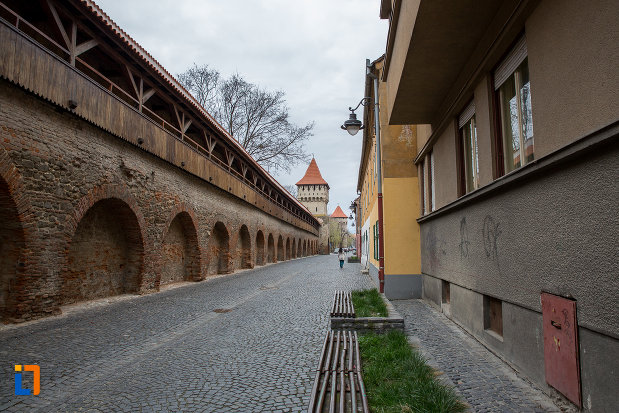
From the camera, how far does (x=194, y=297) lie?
10992mm

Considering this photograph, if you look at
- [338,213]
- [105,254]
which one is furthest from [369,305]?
[338,213]

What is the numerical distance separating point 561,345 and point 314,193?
7836 centimetres

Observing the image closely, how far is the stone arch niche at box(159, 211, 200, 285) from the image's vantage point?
13836mm

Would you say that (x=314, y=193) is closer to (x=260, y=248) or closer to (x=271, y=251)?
(x=271, y=251)

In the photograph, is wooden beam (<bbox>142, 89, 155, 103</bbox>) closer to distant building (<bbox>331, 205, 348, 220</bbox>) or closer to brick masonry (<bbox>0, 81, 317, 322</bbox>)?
brick masonry (<bbox>0, 81, 317, 322</bbox>)

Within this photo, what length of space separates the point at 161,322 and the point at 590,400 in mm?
6808

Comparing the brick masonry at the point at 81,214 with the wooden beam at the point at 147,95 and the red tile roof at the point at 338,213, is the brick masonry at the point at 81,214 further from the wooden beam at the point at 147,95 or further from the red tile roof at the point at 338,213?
the red tile roof at the point at 338,213

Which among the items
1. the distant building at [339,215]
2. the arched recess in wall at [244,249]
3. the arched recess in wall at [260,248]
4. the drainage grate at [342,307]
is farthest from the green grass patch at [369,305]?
the distant building at [339,215]

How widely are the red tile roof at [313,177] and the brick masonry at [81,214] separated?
65.8 meters

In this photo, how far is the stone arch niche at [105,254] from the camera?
31.0 ft

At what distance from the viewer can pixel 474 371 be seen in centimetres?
452

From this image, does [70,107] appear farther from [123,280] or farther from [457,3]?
[457,3]

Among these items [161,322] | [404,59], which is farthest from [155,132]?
[404,59]

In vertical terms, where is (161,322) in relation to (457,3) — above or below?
below
